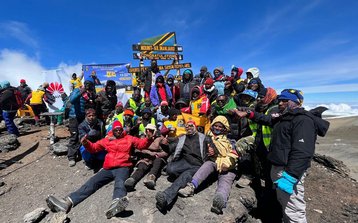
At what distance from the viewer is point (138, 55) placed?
14625 mm

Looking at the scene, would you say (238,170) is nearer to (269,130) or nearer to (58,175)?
(269,130)

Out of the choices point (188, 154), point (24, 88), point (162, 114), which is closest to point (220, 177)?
point (188, 154)

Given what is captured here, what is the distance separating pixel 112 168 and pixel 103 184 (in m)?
0.42

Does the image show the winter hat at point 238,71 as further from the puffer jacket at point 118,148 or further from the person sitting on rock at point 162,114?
the puffer jacket at point 118,148

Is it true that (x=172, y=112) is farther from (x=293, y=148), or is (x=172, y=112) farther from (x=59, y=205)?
(x=293, y=148)

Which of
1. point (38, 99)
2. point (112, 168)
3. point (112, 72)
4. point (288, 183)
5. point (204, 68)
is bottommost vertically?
point (112, 168)

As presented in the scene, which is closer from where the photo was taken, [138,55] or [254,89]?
[254,89]

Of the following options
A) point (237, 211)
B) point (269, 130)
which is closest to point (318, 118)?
point (269, 130)

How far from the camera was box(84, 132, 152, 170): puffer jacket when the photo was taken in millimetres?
5484

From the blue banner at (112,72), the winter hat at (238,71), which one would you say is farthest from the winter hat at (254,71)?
the blue banner at (112,72)

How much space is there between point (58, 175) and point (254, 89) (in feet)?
21.6

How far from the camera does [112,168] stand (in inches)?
216

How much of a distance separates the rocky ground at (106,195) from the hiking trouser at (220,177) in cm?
29

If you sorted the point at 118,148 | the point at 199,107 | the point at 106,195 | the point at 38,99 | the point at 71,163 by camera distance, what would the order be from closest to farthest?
the point at 106,195 → the point at 118,148 → the point at 199,107 → the point at 71,163 → the point at 38,99
